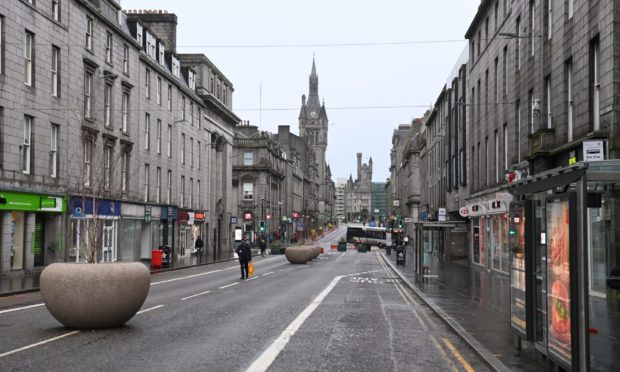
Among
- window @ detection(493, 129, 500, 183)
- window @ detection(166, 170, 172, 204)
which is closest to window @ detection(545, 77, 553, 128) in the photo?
window @ detection(493, 129, 500, 183)

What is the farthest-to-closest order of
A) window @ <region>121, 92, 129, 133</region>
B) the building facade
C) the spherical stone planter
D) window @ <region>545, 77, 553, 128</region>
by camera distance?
window @ <region>121, 92, 129, 133</region>, the building facade, window @ <region>545, 77, 553, 128</region>, the spherical stone planter

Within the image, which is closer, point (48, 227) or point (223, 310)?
point (223, 310)

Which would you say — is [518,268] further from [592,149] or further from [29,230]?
[29,230]

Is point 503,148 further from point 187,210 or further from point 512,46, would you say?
point 187,210

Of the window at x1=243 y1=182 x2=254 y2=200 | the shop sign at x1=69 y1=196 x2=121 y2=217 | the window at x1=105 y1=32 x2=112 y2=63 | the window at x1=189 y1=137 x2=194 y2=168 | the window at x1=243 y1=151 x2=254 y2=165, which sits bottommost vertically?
the shop sign at x1=69 y1=196 x2=121 y2=217

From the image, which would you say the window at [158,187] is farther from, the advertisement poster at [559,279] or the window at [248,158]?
the window at [248,158]

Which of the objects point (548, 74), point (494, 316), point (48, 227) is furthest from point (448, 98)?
point (494, 316)

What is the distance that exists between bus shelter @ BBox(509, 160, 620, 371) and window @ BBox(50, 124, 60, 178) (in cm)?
2575

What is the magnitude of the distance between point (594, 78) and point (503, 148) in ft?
46.3

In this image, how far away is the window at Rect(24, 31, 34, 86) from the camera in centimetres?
2920

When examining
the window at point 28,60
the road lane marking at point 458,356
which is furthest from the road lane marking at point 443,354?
the window at point 28,60

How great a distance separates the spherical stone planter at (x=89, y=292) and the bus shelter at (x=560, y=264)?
281 inches

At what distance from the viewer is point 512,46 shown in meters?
31.9

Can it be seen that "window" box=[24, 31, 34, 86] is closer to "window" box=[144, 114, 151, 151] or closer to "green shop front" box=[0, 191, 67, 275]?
"green shop front" box=[0, 191, 67, 275]
